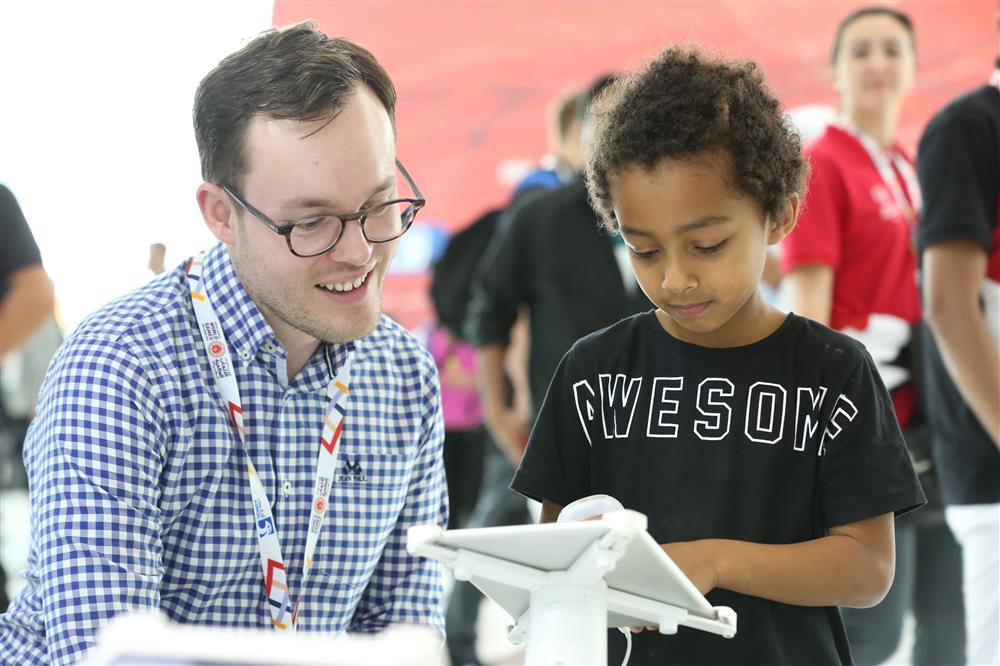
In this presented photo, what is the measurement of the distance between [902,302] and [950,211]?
37cm

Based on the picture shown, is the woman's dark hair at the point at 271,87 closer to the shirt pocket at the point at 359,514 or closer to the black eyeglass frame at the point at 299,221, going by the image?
the black eyeglass frame at the point at 299,221

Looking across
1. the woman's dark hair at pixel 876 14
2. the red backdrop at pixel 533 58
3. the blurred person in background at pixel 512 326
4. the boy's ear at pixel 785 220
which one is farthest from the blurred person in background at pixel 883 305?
the boy's ear at pixel 785 220

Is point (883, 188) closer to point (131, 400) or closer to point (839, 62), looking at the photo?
point (839, 62)

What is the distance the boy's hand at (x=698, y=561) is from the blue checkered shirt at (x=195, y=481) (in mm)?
529

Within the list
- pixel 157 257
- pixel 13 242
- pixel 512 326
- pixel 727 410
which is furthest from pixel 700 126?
pixel 512 326

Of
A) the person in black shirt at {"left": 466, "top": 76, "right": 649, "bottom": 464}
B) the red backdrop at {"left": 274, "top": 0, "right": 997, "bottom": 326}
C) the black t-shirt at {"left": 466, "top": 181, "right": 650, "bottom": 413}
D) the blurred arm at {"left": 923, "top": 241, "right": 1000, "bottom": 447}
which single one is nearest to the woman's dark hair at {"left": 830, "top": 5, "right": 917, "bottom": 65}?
the red backdrop at {"left": 274, "top": 0, "right": 997, "bottom": 326}

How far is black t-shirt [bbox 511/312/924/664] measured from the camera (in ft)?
4.35

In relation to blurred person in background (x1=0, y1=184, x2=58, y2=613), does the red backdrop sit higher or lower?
higher

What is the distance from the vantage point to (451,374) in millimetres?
4121

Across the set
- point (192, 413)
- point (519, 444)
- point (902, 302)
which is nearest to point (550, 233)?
point (519, 444)

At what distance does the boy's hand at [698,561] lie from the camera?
121 centimetres

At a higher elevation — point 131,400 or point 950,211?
point 950,211

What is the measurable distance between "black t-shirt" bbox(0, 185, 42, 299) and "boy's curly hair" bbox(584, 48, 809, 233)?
1.31m

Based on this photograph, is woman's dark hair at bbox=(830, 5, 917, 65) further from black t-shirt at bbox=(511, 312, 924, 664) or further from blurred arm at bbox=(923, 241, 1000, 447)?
black t-shirt at bbox=(511, 312, 924, 664)
